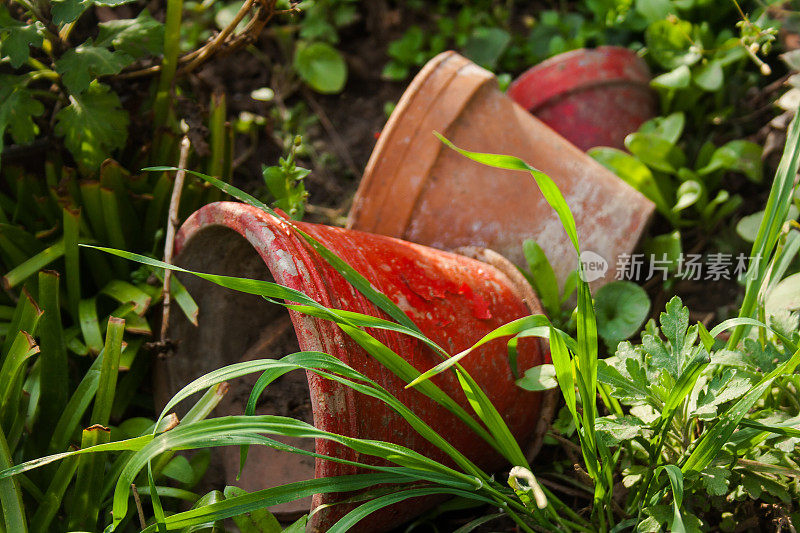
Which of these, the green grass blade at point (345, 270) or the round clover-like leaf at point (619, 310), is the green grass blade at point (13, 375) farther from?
the round clover-like leaf at point (619, 310)

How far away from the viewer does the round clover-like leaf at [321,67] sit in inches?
85.8

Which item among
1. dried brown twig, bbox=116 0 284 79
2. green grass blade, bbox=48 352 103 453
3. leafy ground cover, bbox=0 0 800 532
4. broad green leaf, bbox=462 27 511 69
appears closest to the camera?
leafy ground cover, bbox=0 0 800 532

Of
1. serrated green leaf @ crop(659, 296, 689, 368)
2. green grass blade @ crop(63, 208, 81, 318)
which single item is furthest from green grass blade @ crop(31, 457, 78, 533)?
serrated green leaf @ crop(659, 296, 689, 368)

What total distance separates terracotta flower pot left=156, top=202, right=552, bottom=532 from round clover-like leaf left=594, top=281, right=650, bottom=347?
153 mm

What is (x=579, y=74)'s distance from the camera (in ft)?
5.85

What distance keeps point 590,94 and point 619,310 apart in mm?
669

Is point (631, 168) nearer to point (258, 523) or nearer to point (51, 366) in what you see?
point (258, 523)

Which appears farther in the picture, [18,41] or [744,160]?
[744,160]

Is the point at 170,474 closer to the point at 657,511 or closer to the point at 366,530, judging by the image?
the point at 366,530

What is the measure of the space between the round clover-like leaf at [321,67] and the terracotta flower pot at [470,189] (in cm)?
74

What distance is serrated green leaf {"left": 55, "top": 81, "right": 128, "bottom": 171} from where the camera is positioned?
4.41ft

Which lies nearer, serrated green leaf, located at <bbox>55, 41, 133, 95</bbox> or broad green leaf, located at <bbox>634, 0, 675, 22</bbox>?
serrated green leaf, located at <bbox>55, 41, 133, 95</bbox>

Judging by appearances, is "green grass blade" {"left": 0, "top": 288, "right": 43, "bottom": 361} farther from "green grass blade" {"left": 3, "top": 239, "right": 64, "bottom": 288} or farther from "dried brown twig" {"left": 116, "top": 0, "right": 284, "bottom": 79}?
"dried brown twig" {"left": 116, "top": 0, "right": 284, "bottom": 79}

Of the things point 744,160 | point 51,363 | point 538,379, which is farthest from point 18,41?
point 744,160
